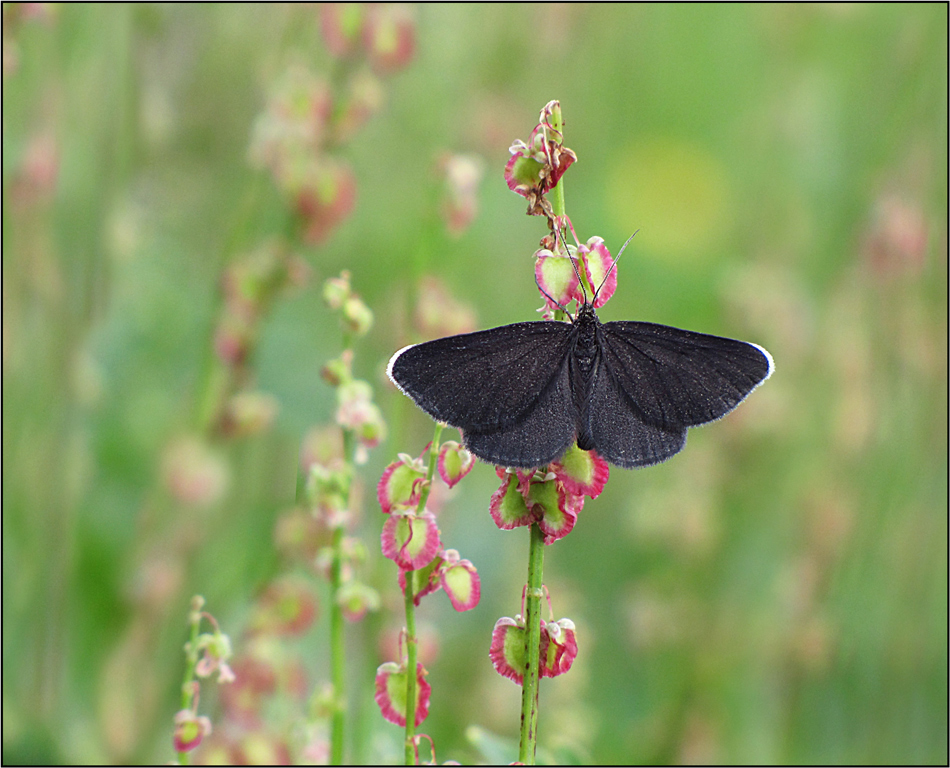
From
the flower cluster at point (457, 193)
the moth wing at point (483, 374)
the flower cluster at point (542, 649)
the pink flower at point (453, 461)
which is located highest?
the flower cluster at point (457, 193)

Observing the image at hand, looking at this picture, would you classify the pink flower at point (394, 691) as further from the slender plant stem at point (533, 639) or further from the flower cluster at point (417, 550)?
the slender plant stem at point (533, 639)

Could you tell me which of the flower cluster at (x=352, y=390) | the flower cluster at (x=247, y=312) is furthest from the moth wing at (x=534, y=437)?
the flower cluster at (x=247, y=312)

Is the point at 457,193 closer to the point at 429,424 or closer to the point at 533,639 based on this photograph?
the point at 533,639

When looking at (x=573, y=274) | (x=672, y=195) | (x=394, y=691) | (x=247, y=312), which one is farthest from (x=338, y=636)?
(x=672, y=195)

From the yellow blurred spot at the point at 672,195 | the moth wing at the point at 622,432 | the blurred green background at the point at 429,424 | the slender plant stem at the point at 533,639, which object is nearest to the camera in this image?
the slender plant stem at the point at 533,639

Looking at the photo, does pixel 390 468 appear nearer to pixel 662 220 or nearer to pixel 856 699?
pixel 856 699

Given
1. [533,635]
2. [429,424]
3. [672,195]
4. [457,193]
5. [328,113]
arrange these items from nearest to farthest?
[533,635] < [457,193] < [328,113] < [429,424] < [672,195]

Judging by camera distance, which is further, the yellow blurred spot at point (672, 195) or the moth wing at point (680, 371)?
the yellow blurred spot at point (672, 195)

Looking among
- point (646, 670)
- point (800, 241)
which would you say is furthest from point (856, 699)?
point (800, 241)
